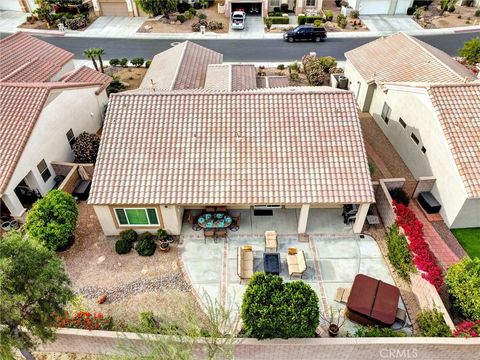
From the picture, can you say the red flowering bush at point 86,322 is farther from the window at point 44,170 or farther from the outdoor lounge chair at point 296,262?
the window at point 44,170

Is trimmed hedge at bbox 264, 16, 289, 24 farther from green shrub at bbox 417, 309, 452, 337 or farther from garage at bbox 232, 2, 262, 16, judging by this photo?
green shrub at bbox 417, 309, 452, 337

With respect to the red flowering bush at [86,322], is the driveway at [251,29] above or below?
above

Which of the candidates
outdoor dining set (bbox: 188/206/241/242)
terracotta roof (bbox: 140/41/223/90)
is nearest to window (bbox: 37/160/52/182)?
terracotta roof (bbox: 140/41/223/90)

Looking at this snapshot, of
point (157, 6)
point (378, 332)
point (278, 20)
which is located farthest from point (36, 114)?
point (278, 20)

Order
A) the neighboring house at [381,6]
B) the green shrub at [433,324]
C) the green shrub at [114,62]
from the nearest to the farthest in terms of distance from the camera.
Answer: the green shrub at [433,324] → the green shrub at [114,62] → the neighboring house at [381,6]

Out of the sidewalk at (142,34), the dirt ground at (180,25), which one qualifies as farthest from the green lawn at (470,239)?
the dirt ground at (180,25)

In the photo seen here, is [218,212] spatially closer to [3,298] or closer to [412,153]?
[3,298]

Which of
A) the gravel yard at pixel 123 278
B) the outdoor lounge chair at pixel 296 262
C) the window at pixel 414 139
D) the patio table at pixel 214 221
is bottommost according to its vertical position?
the gravel yard at pixel 123 278

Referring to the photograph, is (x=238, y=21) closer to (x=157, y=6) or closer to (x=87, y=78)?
(x=157, y=6)

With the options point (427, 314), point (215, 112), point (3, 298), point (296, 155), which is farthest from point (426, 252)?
point (3, 298)
